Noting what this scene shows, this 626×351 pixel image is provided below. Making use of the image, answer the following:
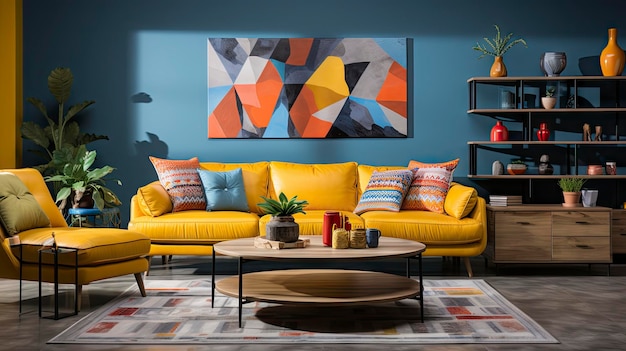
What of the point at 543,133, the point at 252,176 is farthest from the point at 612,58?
the point at 252,176

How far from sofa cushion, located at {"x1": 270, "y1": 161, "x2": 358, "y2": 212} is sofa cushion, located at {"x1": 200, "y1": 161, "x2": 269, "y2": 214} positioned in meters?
0.08

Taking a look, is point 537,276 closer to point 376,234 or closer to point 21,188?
point 376,234

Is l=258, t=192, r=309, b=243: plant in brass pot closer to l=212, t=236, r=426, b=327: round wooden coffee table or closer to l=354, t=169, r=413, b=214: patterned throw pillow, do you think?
l=212, t=236, r=426, b=327: round wooden coffee table

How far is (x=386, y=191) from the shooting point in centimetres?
589

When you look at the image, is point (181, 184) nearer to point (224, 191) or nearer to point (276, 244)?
point (224, 191)

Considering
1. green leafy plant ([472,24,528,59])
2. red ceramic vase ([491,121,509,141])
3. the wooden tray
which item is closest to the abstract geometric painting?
green leafy plant ([472,24,528,59])

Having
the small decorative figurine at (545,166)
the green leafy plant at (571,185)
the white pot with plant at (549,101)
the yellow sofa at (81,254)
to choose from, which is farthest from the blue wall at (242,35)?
the yellow sofa at (81,254)

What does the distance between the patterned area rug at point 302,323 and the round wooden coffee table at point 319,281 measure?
139 mm

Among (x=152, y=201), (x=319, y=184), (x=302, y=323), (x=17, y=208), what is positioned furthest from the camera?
(x=319, y=184)

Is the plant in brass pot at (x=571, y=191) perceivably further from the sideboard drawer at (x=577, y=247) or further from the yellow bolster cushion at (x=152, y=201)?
the yellow bolster cushion at (x=152, y=201)

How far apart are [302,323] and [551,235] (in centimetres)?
269

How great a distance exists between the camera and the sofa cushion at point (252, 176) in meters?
6.21

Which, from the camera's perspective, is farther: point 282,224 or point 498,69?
point 498,69

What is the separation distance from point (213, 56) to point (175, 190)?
149 centimetres
